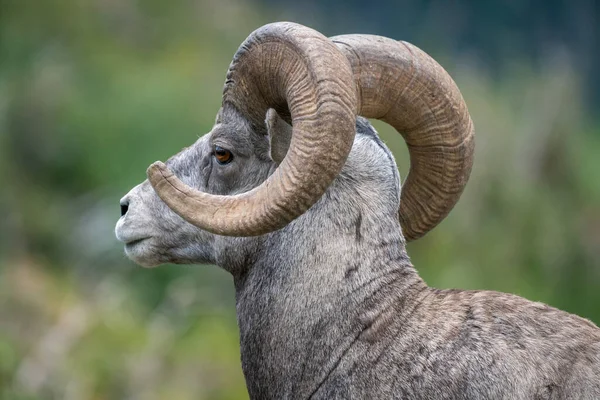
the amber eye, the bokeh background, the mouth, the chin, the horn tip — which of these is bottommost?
the chin

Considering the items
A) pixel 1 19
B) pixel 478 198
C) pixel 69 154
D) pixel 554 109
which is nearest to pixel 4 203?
pixel 69 154

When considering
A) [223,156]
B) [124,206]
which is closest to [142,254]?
[124,206]

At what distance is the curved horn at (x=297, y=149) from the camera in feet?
16.4

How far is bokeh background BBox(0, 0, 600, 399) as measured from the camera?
1259 centimetres

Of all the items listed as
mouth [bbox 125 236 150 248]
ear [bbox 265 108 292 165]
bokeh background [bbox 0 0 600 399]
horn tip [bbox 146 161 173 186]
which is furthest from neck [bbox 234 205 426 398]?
bokeh background [bbox 0 0 600 399]

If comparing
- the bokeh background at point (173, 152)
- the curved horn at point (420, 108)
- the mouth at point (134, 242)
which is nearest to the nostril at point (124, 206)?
the mouth at point (134, 242)

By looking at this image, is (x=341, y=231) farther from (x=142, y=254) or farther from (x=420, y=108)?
(x=142, y=254)

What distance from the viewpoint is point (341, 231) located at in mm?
5523

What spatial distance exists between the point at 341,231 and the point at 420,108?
0.75 metres

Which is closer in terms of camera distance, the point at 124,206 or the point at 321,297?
the point at 321,297

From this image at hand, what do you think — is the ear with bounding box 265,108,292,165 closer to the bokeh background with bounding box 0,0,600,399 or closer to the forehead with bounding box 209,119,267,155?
the forehead with bounding box 209,119,267,155

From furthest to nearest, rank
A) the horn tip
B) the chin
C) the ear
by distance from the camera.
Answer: the chin < the ear < the horn tip

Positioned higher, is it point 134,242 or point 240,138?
point 240,138

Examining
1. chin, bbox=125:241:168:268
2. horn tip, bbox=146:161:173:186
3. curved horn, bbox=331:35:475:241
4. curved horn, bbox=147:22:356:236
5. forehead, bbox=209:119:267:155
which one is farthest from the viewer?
chin, bbox=125:241:168:268
